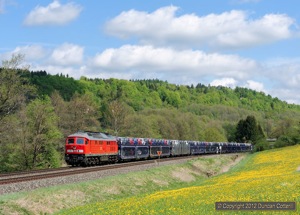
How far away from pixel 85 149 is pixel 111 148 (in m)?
8.10

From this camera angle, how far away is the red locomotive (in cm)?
4312

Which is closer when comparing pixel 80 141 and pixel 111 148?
pixel 80 141

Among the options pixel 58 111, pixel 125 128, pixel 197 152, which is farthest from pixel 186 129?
pixel 58 111

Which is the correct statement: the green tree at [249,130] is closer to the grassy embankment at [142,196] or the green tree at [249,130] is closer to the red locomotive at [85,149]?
the red locomotive at [85,149]

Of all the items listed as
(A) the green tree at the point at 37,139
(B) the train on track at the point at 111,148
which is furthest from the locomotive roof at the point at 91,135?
(A) the green tree at the point at 37,139

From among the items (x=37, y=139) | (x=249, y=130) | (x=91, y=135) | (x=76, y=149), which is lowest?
(x=76, y=149)

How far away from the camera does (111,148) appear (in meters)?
50.8

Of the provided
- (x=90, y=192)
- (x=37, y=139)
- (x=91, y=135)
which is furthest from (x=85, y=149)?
(x=90, y=192)

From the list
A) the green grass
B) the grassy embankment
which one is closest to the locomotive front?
the green grass

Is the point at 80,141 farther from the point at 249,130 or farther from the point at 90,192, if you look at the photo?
the point at 249,130

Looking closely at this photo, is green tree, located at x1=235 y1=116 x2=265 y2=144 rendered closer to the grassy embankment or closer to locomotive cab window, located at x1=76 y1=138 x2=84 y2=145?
locomotive cab window, located at x1=76 y1=138 x2=84 y2=145

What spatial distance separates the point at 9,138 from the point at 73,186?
101ft

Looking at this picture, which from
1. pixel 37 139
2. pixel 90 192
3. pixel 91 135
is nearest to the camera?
pixel 90 192

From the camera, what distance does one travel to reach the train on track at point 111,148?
43.4m
